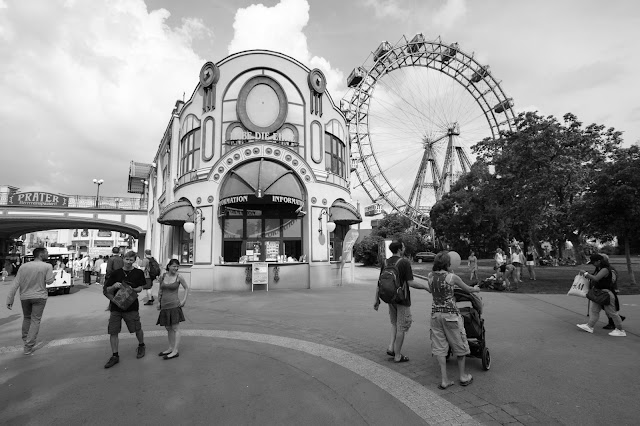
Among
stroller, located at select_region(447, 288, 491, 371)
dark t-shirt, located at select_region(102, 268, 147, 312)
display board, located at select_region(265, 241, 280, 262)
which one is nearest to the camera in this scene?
stroller, located at select_region(447, 288, 491, 371)

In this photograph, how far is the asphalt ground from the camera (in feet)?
13.1

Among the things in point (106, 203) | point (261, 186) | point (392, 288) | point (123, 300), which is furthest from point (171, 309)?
point (106, 203)

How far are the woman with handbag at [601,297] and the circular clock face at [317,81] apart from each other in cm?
1442

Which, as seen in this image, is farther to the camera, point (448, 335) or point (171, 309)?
point (171, 309)

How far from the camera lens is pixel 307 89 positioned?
60.1 feet

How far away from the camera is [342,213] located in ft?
58.4

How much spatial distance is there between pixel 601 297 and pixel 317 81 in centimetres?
1535

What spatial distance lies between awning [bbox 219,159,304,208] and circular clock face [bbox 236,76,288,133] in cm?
242

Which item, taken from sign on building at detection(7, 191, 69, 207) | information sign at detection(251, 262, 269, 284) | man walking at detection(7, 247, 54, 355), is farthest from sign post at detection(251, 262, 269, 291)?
sign on building at detection(7, 191, 69, 207)

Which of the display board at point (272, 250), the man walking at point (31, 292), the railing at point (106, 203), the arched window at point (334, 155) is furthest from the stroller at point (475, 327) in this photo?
the railing at point (106, 203)

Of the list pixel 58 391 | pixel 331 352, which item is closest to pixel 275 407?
pixel 331 352

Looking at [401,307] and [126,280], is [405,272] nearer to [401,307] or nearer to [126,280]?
[401,307]

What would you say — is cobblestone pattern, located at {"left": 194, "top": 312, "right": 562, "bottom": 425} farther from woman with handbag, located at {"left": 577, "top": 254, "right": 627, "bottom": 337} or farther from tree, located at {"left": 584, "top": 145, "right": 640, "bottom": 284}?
tree, located at {"left": 584, "top": 145, "right": 640, "bottom": 284}

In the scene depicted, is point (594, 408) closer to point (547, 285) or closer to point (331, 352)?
point (331, 352)
